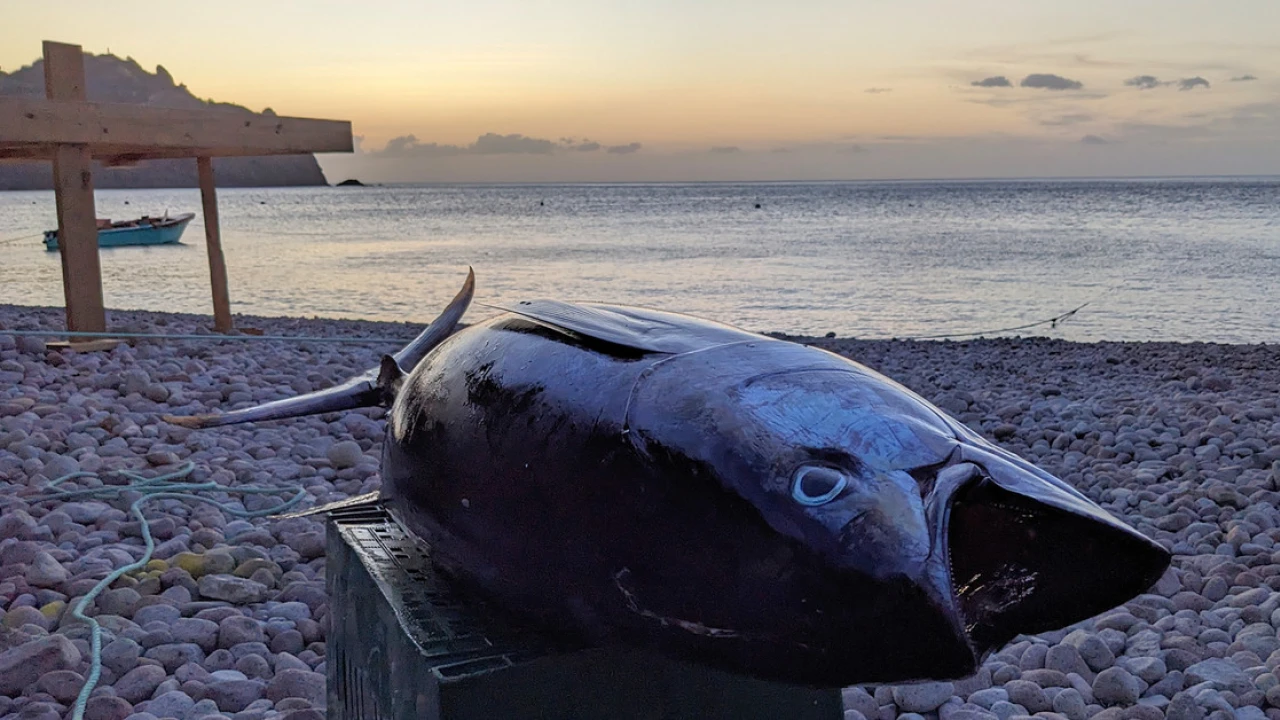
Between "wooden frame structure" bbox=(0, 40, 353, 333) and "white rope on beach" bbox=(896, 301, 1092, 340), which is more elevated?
"wooden frame structure" bbox=(0, 40, 353, 333)

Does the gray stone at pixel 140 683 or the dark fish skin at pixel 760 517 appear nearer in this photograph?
the dark fish skin at pixel 760 517

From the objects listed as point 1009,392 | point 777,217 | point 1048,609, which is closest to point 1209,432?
point 1009,392

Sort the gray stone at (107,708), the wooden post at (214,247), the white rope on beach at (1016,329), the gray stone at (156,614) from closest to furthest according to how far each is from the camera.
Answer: the gray stone at (107,708), the gray stone at (156,614), the wooden post at (214,247), the white rope on beach at (1016,329)

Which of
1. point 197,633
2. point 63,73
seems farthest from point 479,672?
point 63,73

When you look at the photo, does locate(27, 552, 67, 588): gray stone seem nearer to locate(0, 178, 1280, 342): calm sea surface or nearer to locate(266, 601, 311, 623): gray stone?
locate(266, 601, 311, 623): gray stone

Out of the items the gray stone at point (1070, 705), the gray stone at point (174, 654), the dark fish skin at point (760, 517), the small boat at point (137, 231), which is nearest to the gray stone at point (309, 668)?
the gray stone at point (174, 654)

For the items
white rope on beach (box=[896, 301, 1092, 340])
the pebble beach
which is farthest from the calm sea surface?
the pebble beach

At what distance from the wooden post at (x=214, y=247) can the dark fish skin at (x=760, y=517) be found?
9193mm

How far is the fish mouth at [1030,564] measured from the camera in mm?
1356

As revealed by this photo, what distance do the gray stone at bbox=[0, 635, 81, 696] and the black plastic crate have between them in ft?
4.47

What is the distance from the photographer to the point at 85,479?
197 inches

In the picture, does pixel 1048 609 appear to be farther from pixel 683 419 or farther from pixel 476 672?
pixel 476 672

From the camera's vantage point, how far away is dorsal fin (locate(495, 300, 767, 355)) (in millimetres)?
1709

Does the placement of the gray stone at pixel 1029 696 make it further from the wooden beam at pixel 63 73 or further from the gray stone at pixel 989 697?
the wooden beam at pixel 63 73
